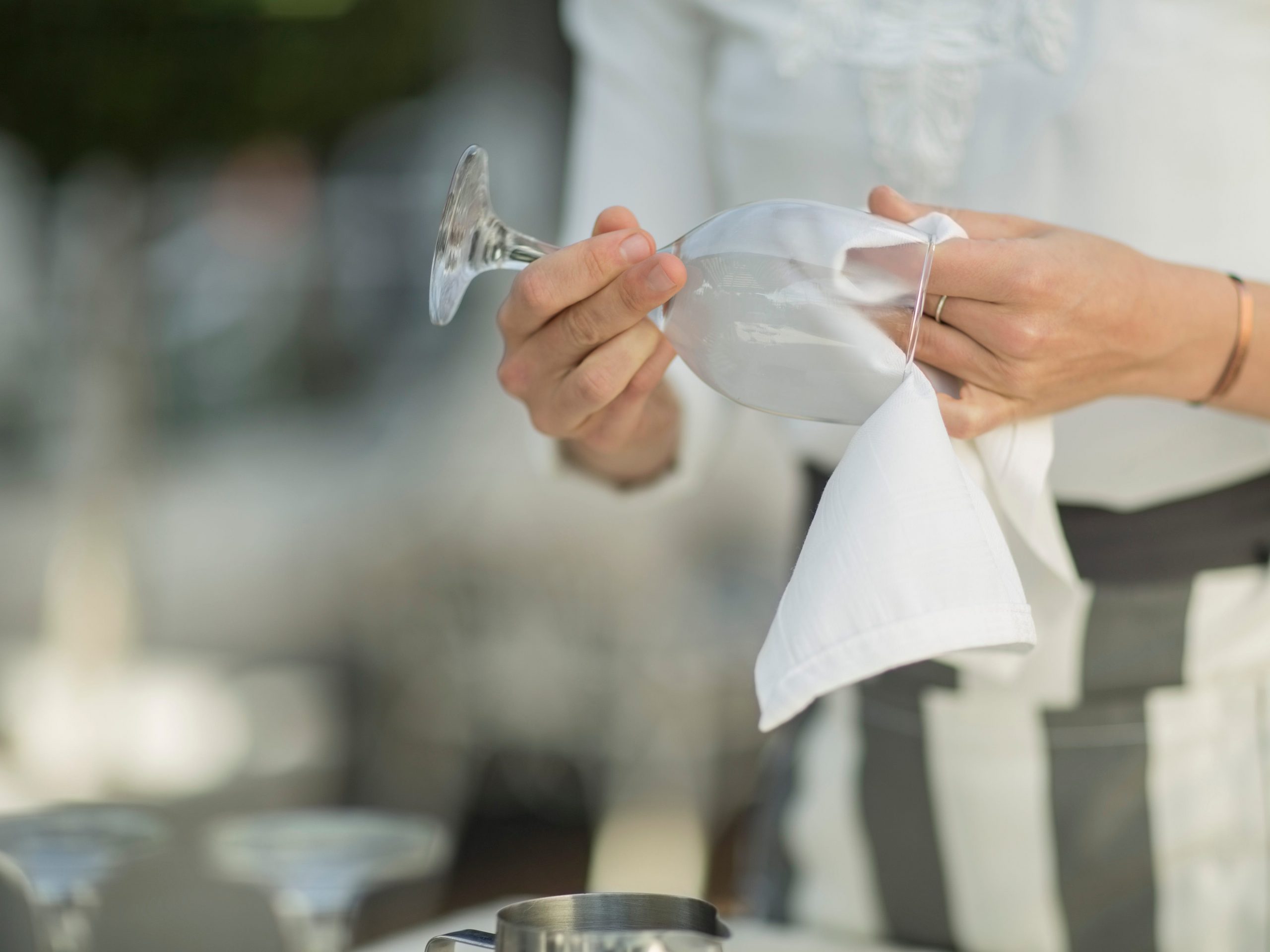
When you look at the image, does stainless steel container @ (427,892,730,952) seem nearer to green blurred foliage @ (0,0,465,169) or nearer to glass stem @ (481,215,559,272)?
glass stem @ (481,215,559,272)

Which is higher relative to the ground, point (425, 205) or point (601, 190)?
point (425, 205)

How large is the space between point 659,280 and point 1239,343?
0.33m

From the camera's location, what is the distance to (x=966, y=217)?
0.59 metres

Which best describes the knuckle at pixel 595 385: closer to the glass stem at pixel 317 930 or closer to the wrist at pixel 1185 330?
the wrist at pixel 1185 330

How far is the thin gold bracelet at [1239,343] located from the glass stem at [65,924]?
72cm

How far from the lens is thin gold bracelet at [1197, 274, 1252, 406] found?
0.66 m

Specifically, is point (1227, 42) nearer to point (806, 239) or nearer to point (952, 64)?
point (952, 64)

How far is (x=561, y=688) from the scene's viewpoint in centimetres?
275

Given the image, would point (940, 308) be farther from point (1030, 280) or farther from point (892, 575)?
point (892, 575)

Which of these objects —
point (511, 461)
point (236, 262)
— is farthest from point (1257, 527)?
point (236, 262)

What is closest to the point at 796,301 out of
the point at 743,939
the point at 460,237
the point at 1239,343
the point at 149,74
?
the point at 460,237

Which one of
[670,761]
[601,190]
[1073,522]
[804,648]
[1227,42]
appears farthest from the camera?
[670,761]

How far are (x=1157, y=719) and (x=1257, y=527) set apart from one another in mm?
149

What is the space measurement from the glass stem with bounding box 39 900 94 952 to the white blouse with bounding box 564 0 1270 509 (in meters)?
0.51
